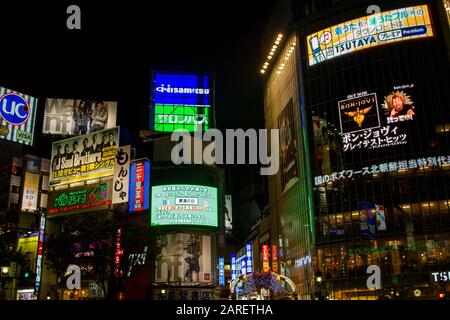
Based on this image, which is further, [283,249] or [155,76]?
[283,249]

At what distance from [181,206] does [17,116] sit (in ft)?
82.9

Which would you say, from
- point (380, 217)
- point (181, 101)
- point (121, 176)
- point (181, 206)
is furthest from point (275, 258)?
point (121, 176)

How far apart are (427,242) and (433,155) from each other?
9.16m

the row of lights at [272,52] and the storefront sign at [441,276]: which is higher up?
the row of lights at [272,52]

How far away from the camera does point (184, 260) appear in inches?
1853

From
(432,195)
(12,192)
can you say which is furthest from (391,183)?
(12,192)

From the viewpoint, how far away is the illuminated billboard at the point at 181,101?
182ft

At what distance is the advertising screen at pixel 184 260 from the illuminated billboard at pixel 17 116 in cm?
2308

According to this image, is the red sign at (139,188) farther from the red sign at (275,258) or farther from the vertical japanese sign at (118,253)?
the red sign at (275,258)

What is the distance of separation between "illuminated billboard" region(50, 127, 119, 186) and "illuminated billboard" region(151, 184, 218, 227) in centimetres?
636

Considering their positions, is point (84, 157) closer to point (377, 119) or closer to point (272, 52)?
point (377, 119)

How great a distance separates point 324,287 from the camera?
172ft

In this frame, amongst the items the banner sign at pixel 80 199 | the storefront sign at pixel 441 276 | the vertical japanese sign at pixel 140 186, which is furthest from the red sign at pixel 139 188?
the storefront sign at pixel 441 276

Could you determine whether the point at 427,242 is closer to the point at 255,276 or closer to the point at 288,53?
the point at 255,276
